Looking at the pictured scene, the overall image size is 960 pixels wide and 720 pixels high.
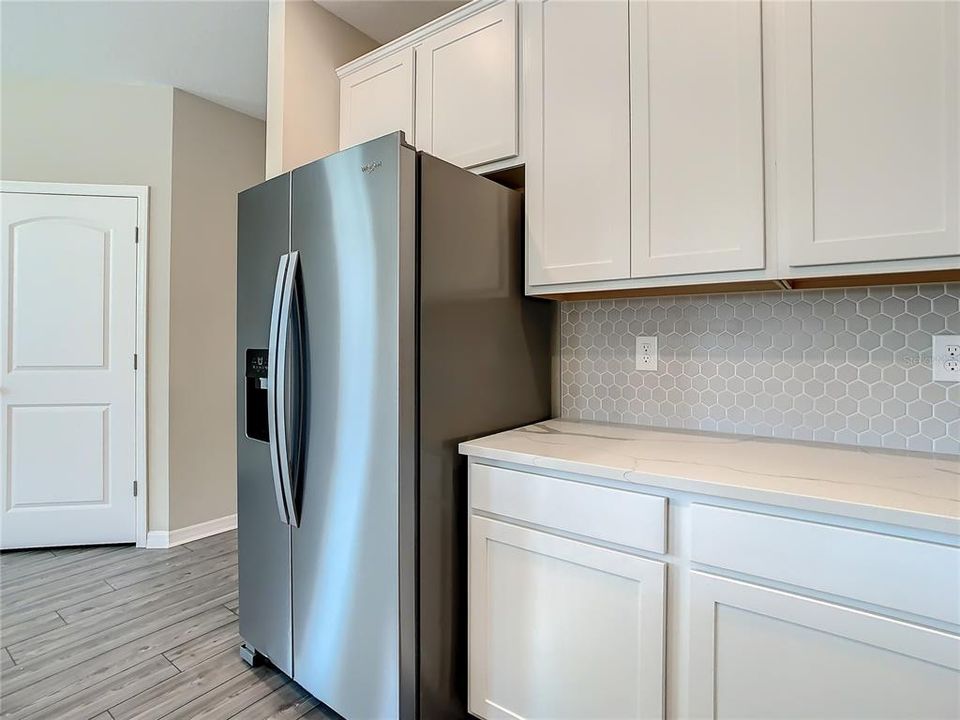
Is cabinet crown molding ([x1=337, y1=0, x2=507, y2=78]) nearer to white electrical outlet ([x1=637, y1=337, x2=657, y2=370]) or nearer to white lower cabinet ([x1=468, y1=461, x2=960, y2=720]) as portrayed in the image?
white electrical outlet ([x1=637, y1=337, x2=657, y2=370])

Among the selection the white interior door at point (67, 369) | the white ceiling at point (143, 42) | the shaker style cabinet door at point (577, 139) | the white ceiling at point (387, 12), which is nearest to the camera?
the shaker style cabinet door at point (577, 139)

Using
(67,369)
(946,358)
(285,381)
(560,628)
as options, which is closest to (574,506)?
(560,628)

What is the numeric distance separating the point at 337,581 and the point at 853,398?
1604 millimetres

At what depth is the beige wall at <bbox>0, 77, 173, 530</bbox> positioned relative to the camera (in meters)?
3.02

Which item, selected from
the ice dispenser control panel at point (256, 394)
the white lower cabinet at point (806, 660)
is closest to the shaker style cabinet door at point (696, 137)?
the white lower cabinet at point (806, 660)

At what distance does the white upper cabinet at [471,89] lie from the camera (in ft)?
5.93

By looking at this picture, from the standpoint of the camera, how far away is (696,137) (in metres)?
1.45

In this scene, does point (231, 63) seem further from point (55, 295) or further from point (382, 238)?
point (382, 238)

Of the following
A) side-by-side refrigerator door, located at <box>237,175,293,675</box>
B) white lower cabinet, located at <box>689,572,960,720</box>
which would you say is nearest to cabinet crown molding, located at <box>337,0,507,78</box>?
side-by-side refrigerator door, located at <box>237,175,293,675</box>

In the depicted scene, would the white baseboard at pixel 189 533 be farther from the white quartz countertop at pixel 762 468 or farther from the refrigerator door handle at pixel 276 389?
the white quartz countertop at pixel 762 468

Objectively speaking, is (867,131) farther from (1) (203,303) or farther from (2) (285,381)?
(1) (203,303)

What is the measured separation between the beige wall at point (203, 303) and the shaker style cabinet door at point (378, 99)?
58.4 inches

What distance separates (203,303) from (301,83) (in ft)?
5.65

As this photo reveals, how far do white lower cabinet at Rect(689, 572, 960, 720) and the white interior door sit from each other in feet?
10.7
